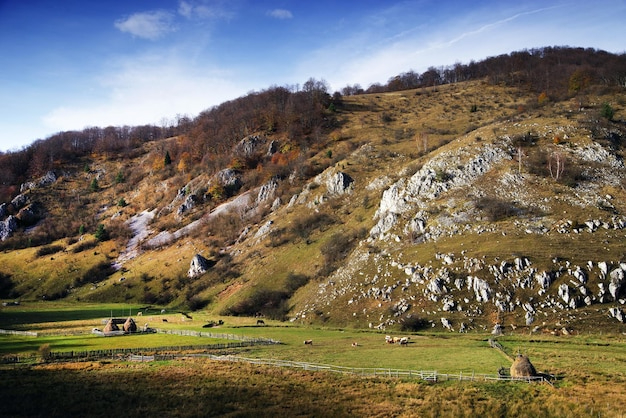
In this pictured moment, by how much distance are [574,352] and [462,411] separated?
22.7m

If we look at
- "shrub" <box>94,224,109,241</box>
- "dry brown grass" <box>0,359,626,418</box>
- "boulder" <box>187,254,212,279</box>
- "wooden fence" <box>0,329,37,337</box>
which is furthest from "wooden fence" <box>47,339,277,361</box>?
"shrub" <box>94,224,109,241</box>

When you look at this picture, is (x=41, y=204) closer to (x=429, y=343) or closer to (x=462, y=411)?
(x=429, y=343)

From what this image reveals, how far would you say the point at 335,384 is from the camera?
1426 inches

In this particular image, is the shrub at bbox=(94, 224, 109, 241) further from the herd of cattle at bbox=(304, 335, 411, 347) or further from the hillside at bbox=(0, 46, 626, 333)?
the herd of cattle at bbox=(304, 335, 411, 347)

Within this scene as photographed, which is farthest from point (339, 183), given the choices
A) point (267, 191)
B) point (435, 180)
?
point (267, 191)

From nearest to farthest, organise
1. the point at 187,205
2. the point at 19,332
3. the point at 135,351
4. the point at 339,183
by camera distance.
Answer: the point at 135,351
the point at 19,332
the point at 339,183
the point at 187,205

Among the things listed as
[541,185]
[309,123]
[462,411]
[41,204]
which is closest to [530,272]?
[541,185]

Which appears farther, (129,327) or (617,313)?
(129,327)

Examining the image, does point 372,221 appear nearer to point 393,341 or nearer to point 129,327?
point 393,341

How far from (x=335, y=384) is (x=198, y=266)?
270 ft

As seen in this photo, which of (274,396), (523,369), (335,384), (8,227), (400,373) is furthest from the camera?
(8,227)

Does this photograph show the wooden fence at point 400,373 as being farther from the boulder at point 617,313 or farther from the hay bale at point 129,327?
the hay bale at point 129,327

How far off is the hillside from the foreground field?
930 centimetres

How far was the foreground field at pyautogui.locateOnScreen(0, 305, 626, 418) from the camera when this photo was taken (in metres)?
29.7
